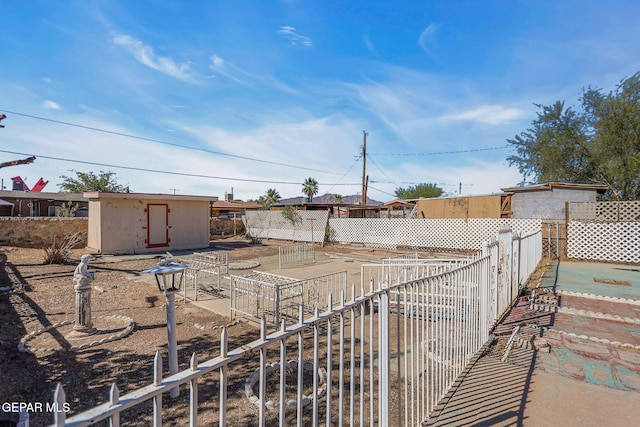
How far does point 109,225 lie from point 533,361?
1594 cm

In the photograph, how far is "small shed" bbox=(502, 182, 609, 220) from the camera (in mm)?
14391

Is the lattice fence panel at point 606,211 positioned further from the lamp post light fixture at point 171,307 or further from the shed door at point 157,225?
the shed door at point 157,225

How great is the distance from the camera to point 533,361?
367 cm

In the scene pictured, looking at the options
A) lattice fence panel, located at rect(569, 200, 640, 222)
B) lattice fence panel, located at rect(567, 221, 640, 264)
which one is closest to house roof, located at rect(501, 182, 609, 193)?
lattice fence panel, located at rect(569, 200, 640, 222)

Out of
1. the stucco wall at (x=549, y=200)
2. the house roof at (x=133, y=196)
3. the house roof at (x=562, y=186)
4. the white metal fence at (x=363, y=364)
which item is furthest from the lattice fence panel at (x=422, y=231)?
the white metal fence at (x=363, y=364)

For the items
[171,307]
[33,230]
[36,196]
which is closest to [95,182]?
[36,196]

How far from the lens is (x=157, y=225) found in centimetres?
1555

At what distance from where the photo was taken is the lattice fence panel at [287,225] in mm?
18672

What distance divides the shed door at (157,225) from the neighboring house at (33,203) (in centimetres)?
1866

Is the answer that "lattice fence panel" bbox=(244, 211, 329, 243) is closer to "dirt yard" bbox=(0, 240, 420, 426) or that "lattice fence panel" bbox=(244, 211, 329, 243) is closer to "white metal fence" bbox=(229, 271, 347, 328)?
"dirt yard" bbox=(0, 240, 420, 426)

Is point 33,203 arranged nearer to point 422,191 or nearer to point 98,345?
point 98,345

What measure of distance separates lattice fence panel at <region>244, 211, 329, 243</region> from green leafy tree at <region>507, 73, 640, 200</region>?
16.2 metres

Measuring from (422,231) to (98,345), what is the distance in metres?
14.2

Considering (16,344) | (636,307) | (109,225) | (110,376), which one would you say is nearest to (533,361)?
(636,307)
